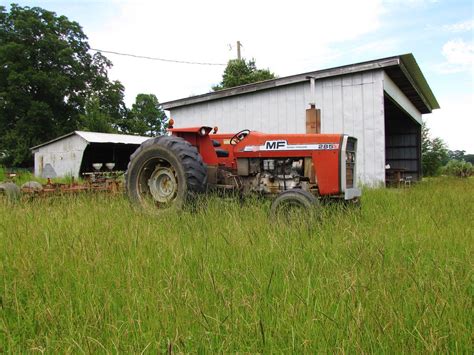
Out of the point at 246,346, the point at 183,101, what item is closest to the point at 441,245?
the point at 246,346

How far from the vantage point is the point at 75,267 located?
8.59 ft

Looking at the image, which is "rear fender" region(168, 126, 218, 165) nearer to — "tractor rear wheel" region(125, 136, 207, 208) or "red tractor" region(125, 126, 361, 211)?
"red tractor" region(125, 126, 361, 211)

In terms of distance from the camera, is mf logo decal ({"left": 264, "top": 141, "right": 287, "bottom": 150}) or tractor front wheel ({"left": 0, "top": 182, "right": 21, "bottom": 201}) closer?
mf logo decal ({"left": 264, "top": 141, "right": 287, "bottom": 150})

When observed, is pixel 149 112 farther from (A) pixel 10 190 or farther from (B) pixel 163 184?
(B) pixel 163 184

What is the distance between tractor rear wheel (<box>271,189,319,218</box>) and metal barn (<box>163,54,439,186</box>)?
5.06 m

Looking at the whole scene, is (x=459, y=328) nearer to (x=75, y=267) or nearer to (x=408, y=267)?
(x=408, y=267)

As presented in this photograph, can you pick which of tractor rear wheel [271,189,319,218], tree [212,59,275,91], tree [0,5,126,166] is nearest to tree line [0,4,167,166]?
tree [0,5,126,166]

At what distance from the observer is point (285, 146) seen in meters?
4.92

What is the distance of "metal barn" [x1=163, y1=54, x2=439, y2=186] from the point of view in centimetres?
939

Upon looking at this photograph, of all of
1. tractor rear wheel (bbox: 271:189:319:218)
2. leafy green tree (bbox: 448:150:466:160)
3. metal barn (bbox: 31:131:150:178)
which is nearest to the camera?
tractor rear wheel (bbox: 271:189:319:218)

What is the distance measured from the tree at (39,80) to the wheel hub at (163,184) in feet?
89.2

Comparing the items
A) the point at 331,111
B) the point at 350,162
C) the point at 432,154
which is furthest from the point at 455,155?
the point at 350,162

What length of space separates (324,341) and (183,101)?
11803mm

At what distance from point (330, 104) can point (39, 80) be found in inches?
1197
